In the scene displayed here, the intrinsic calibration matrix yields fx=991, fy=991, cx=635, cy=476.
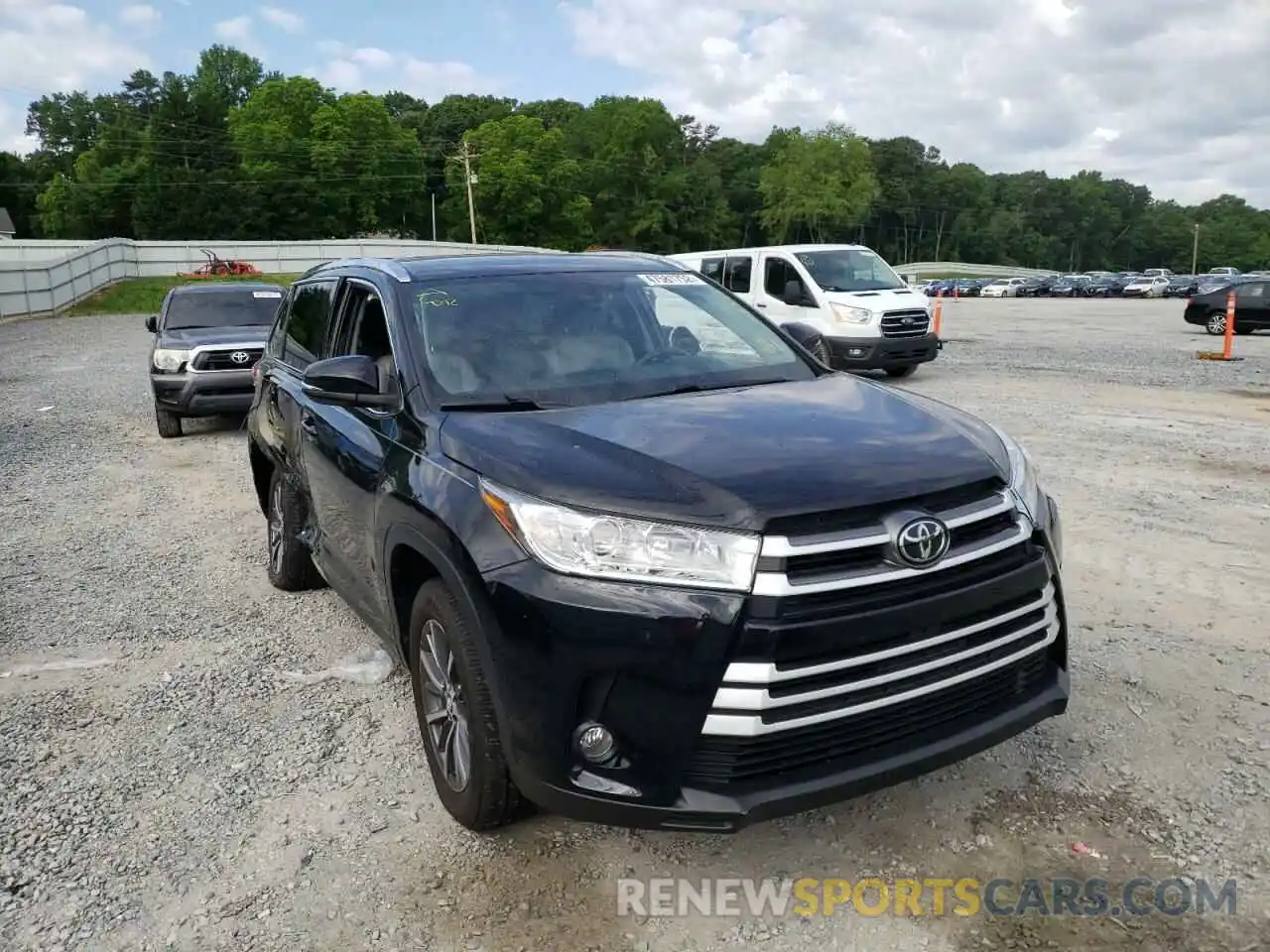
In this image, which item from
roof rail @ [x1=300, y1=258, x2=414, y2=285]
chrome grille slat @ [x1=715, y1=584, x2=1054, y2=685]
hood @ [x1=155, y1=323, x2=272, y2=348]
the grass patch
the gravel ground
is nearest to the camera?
chrome grille slat @ [x1=715, y1=584, x2=1054, y2=685]

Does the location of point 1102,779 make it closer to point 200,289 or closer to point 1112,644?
point 1112,644

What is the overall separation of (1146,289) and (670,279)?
61.0m

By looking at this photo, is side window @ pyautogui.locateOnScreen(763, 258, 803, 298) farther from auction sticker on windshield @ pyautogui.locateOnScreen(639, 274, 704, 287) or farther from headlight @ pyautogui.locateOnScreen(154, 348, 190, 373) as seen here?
auction sticker on windshield @ pyautogui.locateOnScreen(639, 274, 704, 287)

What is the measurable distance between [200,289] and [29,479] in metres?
4.16

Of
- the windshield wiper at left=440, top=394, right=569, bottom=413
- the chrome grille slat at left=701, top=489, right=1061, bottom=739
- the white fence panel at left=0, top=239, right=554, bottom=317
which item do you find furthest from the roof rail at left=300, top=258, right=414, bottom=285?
the white fence panel at left=0, top=239, right=554, bottom=317

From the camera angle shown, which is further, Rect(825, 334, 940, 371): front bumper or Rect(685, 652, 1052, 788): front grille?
Rect(825, 334, 940, 371): front bumper

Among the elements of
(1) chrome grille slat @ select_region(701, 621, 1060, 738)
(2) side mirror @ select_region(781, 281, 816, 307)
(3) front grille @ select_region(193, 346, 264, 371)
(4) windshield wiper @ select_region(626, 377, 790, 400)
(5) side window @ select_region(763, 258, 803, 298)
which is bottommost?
(1) chrome grille slat @ select_region(701, 621, 1060, 738)

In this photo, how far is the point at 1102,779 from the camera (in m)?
3.36

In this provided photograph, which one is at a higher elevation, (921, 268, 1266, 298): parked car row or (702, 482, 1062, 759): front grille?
(921, 268, 1266, 298): parked car row

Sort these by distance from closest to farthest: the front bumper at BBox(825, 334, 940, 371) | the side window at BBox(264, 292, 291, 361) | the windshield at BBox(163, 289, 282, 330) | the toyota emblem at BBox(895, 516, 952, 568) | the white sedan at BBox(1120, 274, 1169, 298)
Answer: the toyota emblem at BBox(895, 516, 952, 568)
the side window at BBox(264, 292, 291, 361)
the windshield at BBox(163, 289, 282, 330)
the front bumper at BBox(825, 334, 940, 371)
the white sedan at BBox(1120, 274, 1169, 298)

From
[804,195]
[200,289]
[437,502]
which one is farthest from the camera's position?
[804,195]

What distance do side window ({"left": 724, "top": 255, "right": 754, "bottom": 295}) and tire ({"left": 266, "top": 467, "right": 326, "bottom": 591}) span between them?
36.6 feet

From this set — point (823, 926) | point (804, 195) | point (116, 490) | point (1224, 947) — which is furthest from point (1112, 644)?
point (804, 195)

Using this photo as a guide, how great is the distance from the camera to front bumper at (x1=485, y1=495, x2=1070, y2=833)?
2441 millimetres
